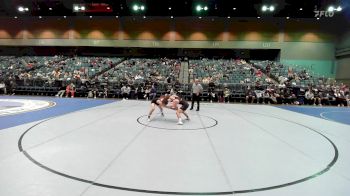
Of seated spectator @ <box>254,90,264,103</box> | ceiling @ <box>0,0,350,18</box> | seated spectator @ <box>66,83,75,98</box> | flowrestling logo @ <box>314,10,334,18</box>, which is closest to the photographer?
seated spectator @ <box>254,90,264,103</box>

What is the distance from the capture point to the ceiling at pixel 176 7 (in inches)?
880

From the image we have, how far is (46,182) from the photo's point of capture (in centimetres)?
348

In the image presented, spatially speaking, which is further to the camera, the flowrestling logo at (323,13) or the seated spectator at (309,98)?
the flowrestling logo at (323,13)

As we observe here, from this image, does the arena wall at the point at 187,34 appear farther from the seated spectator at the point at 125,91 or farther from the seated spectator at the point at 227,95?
the seated spectator at the point at 125,91

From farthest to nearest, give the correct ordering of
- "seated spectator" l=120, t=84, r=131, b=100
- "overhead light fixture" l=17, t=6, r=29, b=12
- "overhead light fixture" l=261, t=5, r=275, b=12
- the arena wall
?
the arena wall
"overhead light fixture" l=17, t=6, r=29, b=12
"overhead light fixture" l=261, t=5, r=275, b=12
"seated spectator" l=120, t=84, r=131, b=100

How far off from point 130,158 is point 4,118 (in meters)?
5.56

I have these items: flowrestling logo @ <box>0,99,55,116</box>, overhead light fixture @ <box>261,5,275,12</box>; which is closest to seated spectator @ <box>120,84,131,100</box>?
flowrestling logo @ <box>0,99,55,116</box>

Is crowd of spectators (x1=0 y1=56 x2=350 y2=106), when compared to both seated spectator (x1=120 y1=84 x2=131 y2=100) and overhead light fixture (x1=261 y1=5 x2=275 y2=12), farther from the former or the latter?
overhead light fixture (x1=261 y1=5 x2=275 y2=12)

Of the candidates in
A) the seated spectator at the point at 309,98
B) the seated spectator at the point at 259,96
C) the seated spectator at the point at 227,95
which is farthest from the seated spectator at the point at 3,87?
the seated spectator at the point at 309,98

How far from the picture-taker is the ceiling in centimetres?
2236

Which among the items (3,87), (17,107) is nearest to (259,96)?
(17,107)

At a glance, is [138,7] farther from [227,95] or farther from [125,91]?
[227,95]

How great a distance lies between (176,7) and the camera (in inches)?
947

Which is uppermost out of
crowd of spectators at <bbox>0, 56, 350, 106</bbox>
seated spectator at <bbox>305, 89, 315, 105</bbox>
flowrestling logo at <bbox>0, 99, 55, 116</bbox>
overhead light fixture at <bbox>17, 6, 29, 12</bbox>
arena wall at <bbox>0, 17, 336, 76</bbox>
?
overhead light fixture at <bbox>17, 6, 29, 12</bbox>
